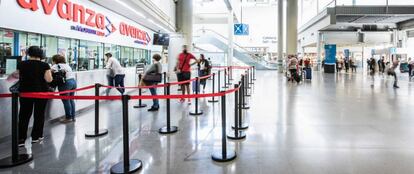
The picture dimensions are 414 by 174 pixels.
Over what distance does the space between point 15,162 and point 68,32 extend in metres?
4.62

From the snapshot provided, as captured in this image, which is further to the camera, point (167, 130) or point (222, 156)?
point (167, 130)

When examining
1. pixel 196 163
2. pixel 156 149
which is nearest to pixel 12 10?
pixel 156 149

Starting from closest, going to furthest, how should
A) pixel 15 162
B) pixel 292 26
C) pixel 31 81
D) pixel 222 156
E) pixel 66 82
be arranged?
pixel 15 162 < pixel 222 156 < pixel 31 81 < pixel 66 82 < pixel 292 26

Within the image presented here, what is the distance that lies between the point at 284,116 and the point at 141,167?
3.70 m

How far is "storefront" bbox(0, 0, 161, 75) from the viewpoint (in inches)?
212

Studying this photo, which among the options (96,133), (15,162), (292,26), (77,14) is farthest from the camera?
(292,26)

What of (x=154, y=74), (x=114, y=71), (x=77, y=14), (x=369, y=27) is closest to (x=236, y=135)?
(x=154, y=74)

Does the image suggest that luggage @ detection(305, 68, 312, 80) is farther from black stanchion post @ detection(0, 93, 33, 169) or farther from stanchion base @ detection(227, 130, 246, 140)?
black stanchion post @ detection(0, 93, 33, 169)

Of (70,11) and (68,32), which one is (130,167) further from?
(70,11)

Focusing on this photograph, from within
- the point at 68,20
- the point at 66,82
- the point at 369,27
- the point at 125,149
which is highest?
the point at 369,27

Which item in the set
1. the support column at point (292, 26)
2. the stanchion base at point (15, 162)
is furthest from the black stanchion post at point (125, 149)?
Result: the support column at point (292, 26)

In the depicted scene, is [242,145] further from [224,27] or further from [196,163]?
[224,27]

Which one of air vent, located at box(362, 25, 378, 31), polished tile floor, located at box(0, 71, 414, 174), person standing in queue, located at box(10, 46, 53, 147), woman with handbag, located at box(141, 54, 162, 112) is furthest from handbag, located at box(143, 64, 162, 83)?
air vent, located at box(362, 25, 378, 31)

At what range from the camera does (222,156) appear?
3580 millimetres
